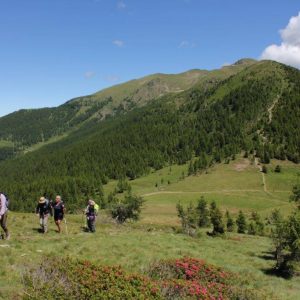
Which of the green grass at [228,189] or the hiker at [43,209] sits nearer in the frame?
the hiker at [43,209]

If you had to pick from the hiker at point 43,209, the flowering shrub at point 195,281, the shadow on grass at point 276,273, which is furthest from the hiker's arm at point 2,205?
the shadow on grass at point 276,273

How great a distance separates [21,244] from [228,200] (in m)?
125

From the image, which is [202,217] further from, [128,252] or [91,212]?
[128,252]

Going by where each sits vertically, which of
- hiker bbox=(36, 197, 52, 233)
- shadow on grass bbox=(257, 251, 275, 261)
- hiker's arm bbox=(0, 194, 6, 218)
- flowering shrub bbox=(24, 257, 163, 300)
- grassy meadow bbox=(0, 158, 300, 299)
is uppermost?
hiker's arm bbox=(0, 194, 6, 218)

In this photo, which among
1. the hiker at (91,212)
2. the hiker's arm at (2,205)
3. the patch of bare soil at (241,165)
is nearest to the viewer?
the hiker's arm at (2,205)

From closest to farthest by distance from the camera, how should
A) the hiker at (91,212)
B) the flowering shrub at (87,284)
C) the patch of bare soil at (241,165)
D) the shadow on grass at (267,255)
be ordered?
the flowering shrub at (87,284)
the hiker at (91,212)
the shadow on grass at (267,255)
the patch of bare soil at (241,165)

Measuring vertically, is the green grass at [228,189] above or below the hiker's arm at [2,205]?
below

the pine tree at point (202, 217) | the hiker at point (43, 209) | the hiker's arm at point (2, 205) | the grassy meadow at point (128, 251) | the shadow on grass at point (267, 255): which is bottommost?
Answer: the pine tree at point (202, 217)

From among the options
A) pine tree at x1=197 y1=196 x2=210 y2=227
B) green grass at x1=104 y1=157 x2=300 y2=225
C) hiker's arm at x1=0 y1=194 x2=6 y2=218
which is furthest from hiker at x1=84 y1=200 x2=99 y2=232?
green grass at x1=104 y1=157 x2=300 y2=225

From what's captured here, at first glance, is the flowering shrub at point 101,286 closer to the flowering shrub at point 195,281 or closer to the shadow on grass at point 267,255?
the flowering shrub at point 195,281

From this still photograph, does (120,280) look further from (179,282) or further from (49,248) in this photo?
(49,248)

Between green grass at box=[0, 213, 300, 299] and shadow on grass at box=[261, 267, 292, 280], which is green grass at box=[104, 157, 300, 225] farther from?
shadow on grass at box=[261, 267, 292, 280]

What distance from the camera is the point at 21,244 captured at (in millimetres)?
25703

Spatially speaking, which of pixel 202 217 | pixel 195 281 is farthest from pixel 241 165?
pixel 195 281
